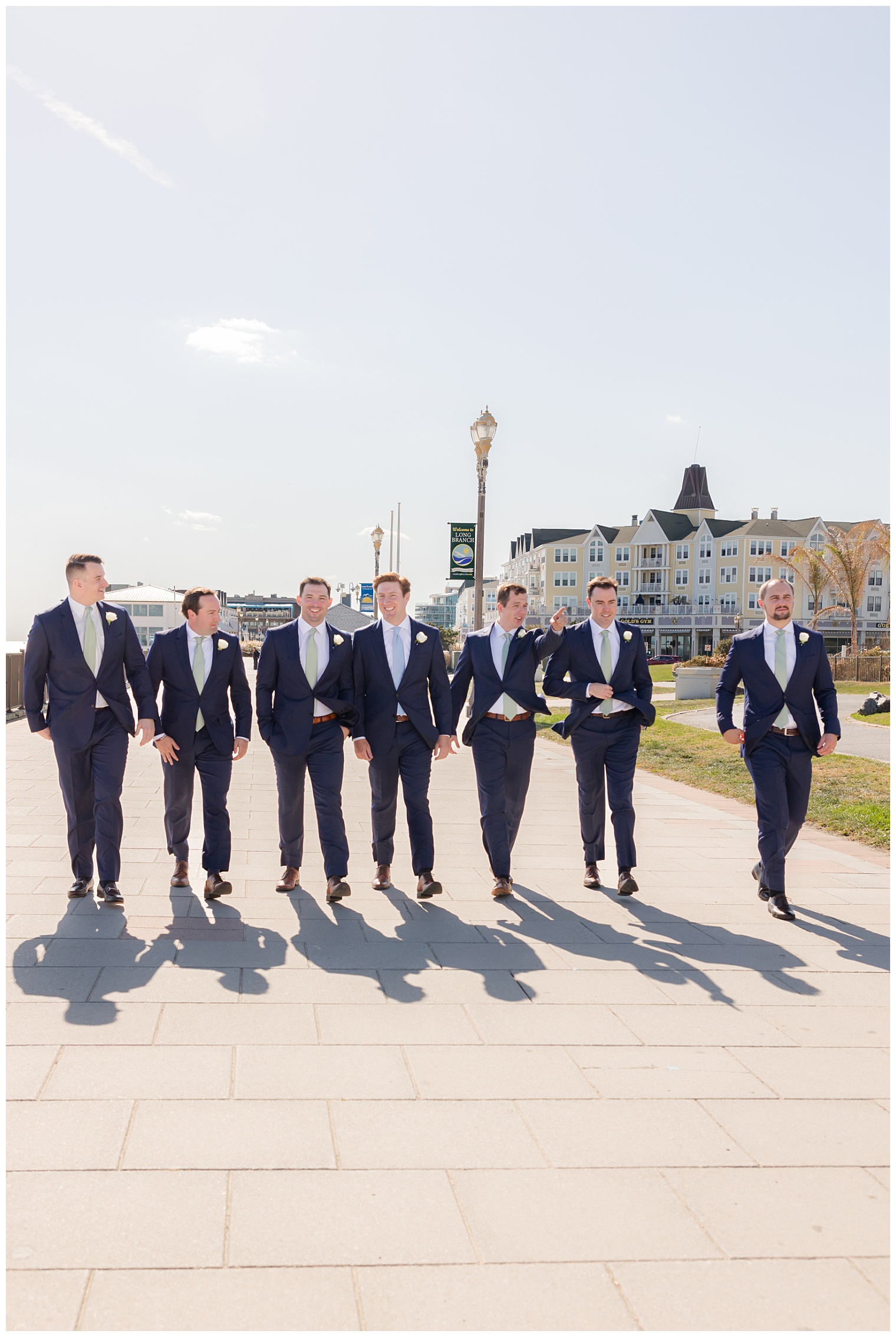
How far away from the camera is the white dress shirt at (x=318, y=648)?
6418 mm

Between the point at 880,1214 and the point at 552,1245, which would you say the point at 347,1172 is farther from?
the point at 880,1214

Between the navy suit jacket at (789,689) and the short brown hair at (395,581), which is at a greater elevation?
the short brown hair at (395,581)

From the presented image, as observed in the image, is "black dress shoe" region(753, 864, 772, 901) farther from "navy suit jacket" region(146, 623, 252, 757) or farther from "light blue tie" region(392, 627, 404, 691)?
"navy suit jacket" region(146, 623, 252, 757)

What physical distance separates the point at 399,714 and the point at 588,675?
1.34m

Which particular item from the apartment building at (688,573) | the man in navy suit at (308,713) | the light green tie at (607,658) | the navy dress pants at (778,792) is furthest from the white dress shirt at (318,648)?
the apartment building at (688,573)

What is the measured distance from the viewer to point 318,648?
6.44 m

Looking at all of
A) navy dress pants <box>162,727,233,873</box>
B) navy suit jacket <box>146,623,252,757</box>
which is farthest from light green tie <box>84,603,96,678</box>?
navy dress pants <box>162,727,233,873</box>

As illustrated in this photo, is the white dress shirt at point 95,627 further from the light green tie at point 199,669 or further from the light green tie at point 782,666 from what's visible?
the light green tie at point 782,666

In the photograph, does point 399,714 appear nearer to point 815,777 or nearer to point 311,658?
point 311,658

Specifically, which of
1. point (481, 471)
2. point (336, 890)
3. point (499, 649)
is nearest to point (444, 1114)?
point (336, 890)

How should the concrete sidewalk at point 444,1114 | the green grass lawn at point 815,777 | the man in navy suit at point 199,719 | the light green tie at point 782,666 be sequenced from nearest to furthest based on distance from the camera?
the concrete sidewalk at point 444,1114, the light green tie at point 782,666, the man in navy suit at point 199,719, the green grass lawn at point 815,777

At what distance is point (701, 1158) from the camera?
314 centimetres

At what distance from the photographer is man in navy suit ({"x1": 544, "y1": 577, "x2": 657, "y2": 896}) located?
662 centimetres

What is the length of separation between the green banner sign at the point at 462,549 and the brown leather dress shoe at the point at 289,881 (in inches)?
553
